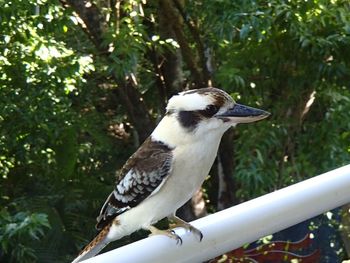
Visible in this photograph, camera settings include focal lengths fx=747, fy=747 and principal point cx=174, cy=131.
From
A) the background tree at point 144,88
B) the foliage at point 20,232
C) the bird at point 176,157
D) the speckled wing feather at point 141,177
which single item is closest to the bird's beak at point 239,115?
the bird at point 176,157

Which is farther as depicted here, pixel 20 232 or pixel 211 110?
pixel 20 232

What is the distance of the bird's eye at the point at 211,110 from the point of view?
5.21ft

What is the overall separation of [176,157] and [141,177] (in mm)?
132

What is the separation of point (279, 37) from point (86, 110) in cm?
122

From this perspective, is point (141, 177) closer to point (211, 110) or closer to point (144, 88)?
point (211, 110)

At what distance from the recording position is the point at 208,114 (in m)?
1.59

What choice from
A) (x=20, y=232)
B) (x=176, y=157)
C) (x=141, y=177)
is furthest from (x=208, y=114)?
(x=20, y=232)

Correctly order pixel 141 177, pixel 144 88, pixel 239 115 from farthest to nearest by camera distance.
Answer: pixel 144 88
pixel 141 177
pixel 239 115

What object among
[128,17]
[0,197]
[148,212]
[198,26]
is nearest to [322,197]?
[148,212]

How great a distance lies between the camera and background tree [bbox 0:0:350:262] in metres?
3.10

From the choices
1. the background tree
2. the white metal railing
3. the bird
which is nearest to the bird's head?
the bird

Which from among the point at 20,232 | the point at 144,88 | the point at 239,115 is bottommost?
the point at 20,232

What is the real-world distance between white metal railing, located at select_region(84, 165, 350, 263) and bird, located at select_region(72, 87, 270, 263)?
0.21 metres

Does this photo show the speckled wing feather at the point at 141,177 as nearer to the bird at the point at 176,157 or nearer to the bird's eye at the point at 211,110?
the bird at the point at 176,157
